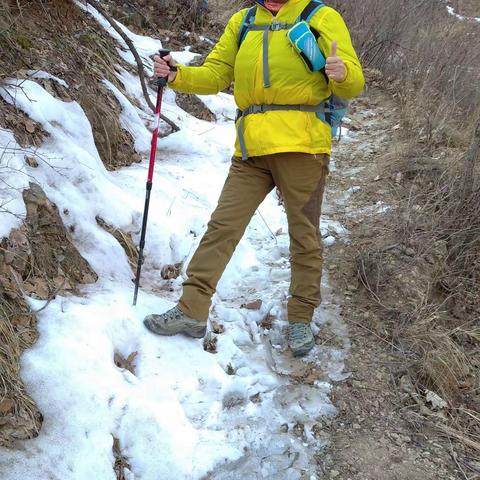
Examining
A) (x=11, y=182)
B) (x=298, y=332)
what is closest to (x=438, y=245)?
(x=298, y=332)

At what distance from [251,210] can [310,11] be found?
4.05ft

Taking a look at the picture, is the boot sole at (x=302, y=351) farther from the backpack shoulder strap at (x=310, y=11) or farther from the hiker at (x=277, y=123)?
the backpack shoulder strap at (x=310, y=11)

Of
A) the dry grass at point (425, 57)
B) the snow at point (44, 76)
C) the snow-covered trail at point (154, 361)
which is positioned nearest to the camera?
the snow-covered trail at point (154, 361)

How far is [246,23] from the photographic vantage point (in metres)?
3.31

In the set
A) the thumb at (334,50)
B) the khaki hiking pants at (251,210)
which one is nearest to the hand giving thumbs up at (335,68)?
the thumb at (334,50)

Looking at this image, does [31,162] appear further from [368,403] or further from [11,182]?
[368,403]

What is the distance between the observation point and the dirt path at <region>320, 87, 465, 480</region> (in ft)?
9.29

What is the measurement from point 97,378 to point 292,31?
217 centimetres

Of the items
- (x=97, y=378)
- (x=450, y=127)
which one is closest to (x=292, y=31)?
(x=97, y=378)

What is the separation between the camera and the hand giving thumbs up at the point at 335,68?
2.86 meters

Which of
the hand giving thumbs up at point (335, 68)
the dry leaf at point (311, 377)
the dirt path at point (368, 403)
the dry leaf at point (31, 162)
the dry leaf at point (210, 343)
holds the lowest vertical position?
the dry leaf at point (210, 343)

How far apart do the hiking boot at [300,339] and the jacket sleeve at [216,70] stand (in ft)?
5.53

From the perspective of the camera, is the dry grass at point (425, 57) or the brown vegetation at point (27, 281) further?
the dry grass at point (425, 57)

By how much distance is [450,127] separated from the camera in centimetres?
593
